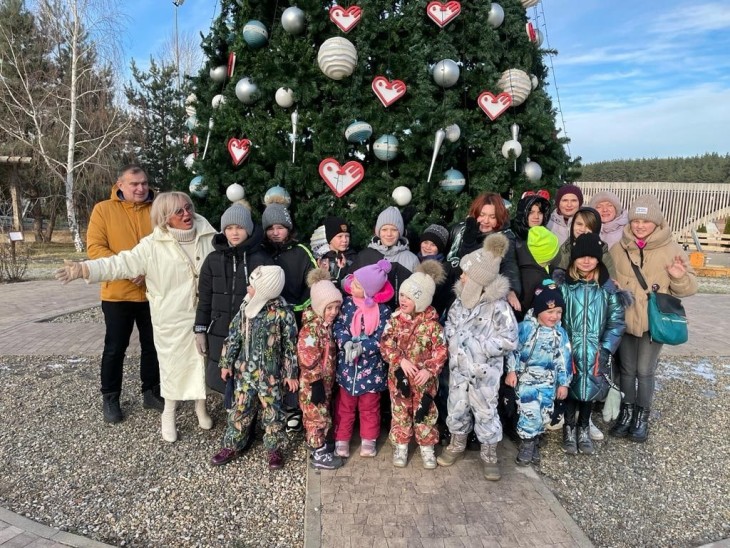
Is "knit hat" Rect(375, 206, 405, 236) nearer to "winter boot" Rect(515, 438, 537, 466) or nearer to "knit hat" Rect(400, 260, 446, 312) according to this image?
"knit hat" Rect(400, 260, 446, 312)

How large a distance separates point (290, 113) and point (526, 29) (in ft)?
8.51

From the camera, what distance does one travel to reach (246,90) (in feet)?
15.1

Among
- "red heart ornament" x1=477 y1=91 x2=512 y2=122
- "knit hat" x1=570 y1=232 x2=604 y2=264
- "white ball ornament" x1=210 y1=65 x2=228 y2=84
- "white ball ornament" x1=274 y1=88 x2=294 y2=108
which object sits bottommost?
"knit hat" x1=570 y1=232 x2=604 y2=264

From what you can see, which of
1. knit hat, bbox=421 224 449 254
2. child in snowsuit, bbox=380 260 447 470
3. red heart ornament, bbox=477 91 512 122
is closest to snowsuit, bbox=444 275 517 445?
child in snowsuit, bbox=380 260 447 470

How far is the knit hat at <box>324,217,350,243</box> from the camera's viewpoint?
3689 mm

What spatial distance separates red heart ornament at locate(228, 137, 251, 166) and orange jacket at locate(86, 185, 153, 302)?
114cm

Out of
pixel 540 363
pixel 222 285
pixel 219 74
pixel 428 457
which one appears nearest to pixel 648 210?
pixel 540 363

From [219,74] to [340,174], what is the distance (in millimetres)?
2042

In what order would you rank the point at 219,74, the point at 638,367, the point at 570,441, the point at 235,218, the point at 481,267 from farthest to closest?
the point at 219,74, the point at 638,367, the point at 570,441, the point at 235,218, the point at 481,267

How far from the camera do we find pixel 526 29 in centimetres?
487

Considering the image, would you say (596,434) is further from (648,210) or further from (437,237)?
(437,237)

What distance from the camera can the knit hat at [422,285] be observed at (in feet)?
10.2

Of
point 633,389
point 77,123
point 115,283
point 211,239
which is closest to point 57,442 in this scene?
point 115,283

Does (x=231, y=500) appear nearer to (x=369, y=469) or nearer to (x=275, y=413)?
(x=275, y=413)
